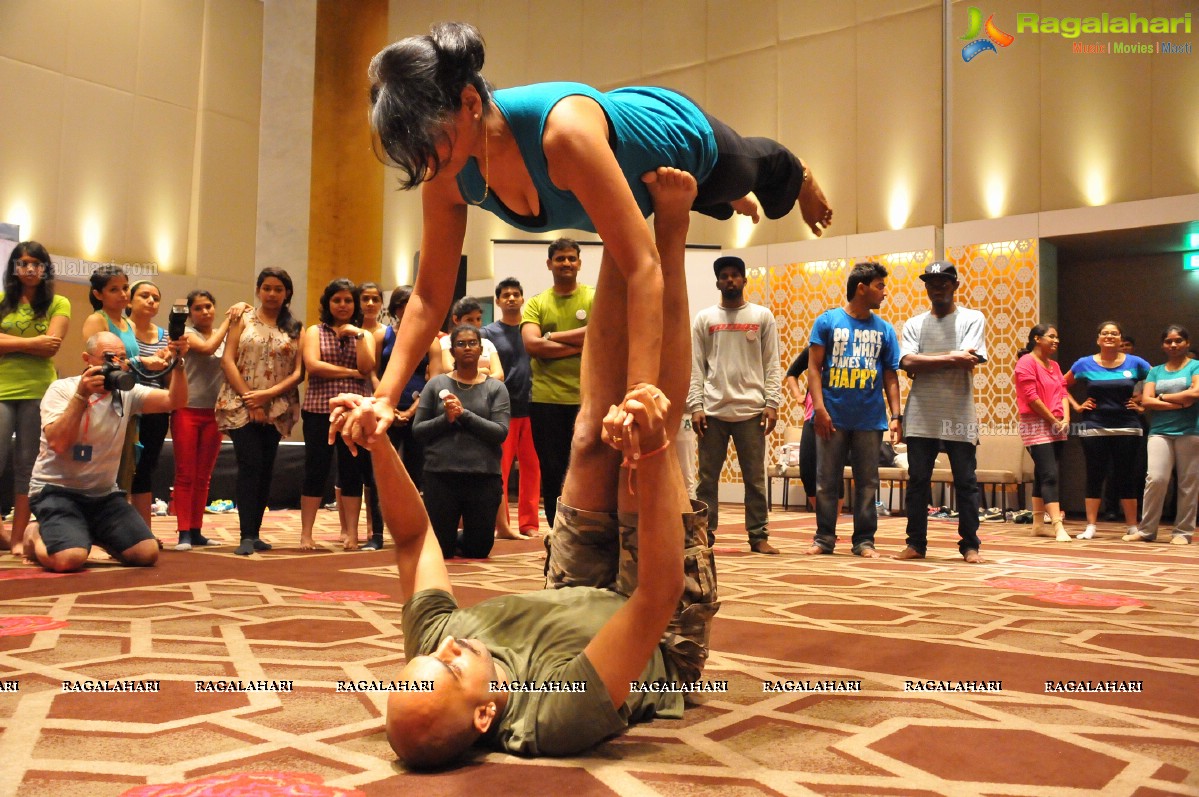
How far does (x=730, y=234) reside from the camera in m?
9.97

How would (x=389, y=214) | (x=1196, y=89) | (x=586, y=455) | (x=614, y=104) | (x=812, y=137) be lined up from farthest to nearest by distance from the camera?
(x=389, y=214) → (x=812, y=137) → (x=1196, y=89) → (x=586, y=455) → (x=614, y=104)

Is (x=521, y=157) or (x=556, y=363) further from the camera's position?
(x=556, y=363)

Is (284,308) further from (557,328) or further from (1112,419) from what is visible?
(1112,419)

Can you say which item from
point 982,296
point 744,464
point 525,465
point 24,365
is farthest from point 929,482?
point 982,296

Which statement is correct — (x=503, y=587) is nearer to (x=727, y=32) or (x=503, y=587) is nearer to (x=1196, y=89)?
(x=1196, y=89)

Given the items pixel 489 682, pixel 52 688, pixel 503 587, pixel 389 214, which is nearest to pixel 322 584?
pixel 503 587

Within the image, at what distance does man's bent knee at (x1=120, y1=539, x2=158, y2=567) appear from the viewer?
3598 mm

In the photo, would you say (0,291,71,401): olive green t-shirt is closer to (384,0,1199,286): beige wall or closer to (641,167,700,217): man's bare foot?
(641,167,700,217): man's bare foot

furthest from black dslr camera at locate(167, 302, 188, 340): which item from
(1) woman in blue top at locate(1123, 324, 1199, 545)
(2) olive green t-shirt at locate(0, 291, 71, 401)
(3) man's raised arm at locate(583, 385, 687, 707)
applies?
(1) woman in blue top at locate(1123, 324, 1199, 545)

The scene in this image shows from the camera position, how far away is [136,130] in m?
10.5

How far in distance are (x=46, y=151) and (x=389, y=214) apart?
3.87 m

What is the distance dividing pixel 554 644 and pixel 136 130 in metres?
10.9

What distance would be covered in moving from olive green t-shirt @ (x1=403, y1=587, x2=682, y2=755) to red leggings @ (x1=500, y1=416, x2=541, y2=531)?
3.38 meters

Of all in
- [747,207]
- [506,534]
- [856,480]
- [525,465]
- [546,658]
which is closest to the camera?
[546,658]
